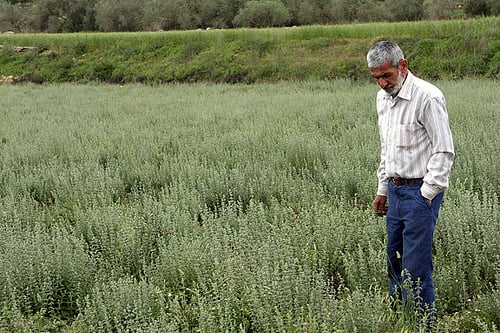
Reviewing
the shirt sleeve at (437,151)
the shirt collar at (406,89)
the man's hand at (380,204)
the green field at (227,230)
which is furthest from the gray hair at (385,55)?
the green field at (227,230)

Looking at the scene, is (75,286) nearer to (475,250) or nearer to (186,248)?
(186,248)

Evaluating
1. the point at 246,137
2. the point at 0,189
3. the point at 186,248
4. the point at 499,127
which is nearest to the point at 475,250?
the point at 186,248

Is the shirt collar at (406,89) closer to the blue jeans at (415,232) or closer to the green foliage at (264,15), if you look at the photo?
the blue jeans at (415,232)

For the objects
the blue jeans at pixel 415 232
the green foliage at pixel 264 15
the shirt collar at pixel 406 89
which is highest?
the green foliage at pixel 264 15

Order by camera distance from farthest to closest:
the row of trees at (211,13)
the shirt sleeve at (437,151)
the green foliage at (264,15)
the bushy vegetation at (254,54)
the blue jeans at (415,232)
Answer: the green foliage at (264,15) < the row of trees at (211,13) < the bushy vegetation at (254,54) < the blue jeans at (415,232) < the shirt sleeve at (437,151)

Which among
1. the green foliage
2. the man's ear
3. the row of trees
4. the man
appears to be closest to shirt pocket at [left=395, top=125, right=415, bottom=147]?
the man

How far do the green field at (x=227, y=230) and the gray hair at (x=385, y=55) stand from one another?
149 centimetres

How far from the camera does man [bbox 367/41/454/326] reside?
124 inches

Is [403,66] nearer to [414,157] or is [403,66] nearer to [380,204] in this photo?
[414,157]

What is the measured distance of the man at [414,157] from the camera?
314cm

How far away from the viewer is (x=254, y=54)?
2414cm

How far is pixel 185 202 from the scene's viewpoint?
5777mm

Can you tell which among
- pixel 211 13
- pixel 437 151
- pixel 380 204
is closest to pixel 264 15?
pixel 211 13

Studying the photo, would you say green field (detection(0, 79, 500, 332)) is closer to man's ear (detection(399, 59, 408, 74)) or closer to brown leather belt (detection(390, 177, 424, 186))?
brown leather belt (detection(390, 177, 424, 186))
